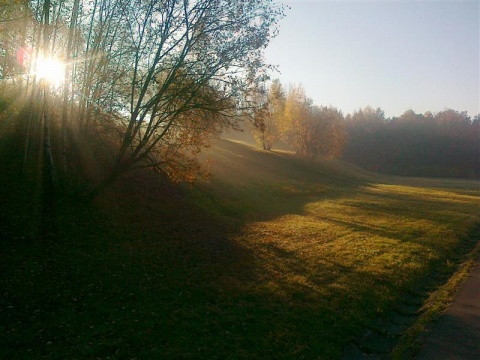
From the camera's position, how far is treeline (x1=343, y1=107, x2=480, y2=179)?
329 feet

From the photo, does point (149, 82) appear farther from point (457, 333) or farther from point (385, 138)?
point (385, 138)

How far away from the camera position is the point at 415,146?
11281cm

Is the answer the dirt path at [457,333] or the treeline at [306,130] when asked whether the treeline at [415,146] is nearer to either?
the treeline at [306,130]

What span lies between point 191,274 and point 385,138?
11486cm

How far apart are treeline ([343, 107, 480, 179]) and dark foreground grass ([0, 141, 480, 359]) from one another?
83.6 meters

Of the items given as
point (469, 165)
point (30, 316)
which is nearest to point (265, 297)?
point (30, 316)

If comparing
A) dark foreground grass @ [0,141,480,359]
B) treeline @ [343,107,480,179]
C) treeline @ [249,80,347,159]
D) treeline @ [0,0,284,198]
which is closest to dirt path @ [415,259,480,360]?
dark foreground grass @ [0,141,480,359]

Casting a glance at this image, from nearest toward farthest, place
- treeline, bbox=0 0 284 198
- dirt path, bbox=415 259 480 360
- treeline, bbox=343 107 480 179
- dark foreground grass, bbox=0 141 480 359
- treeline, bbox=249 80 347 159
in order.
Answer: dirt path, bbox=415 259 480 360
dark foreground grass, bbox=0 141 480 359
treeline, bbox=0 0 284 198
treeline, bbox=249 80 347 159
treeline, bbox=343 107 480 179

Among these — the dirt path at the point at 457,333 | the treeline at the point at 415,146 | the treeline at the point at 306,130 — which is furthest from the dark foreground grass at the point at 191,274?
the treeline at the point at 415,146

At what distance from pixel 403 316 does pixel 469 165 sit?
11013 centimetres

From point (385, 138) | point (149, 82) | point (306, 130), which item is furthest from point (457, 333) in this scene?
point (385, 138)

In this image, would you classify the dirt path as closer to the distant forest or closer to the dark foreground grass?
the dark foreground grass

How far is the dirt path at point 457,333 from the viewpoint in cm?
804

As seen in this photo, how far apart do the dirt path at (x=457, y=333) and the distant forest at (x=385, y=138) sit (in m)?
50.2
